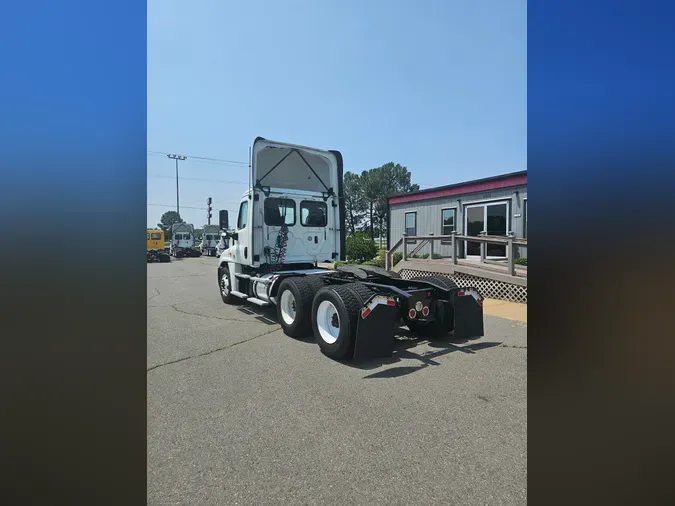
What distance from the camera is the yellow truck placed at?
31766 millimetres

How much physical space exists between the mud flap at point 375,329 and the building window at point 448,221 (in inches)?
436

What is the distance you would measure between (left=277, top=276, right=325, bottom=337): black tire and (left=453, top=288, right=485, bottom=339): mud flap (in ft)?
7.13

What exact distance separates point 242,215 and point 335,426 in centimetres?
604

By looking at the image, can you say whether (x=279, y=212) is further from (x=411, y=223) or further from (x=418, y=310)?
(x=411, y=223)

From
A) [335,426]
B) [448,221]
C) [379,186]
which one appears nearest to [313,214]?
[335,426]

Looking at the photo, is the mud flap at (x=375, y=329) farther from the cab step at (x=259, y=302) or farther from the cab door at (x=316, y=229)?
the cab door at (x=316, y=229)

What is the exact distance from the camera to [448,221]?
1562cm

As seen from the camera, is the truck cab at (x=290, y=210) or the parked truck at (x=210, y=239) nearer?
the truck cab at (x=290, y=210)

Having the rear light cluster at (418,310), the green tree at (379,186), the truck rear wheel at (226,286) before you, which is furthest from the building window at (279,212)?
the green tree at (379,186)

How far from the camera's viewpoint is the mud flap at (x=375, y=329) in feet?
15.7
